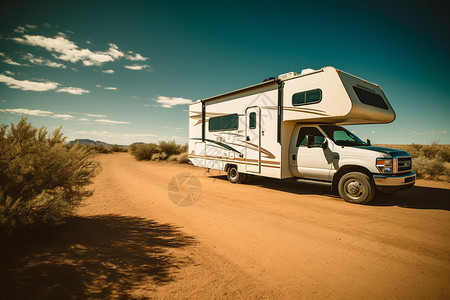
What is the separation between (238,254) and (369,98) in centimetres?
619

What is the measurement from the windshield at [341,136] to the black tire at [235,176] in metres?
3.67

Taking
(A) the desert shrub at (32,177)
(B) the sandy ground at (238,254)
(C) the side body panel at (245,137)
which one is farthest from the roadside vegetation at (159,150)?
(A) the desert shrub at (32,177)

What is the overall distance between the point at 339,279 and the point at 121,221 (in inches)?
153

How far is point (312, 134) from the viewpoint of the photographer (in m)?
6.91

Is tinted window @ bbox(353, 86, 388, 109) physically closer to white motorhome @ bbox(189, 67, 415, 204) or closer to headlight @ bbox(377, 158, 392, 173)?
white motorhome @ bbox(189, 67, 415, 204)

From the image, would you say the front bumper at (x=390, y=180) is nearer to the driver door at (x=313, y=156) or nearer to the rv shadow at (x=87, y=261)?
the driver door at (x=313, y=156)

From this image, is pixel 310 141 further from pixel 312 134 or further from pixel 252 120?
pixel 252 120

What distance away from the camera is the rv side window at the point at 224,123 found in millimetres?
8695

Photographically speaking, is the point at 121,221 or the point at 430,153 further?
the point at 430,153

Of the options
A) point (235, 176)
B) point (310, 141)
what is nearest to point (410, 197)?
point (310, 141)

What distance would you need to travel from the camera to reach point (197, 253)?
314 centimetres

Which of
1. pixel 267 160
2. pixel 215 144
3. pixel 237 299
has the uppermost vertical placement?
pixel 215 144

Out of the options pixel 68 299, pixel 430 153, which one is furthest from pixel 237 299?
pixel 430 153

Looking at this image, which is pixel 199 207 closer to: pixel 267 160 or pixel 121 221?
pixel 121 221
